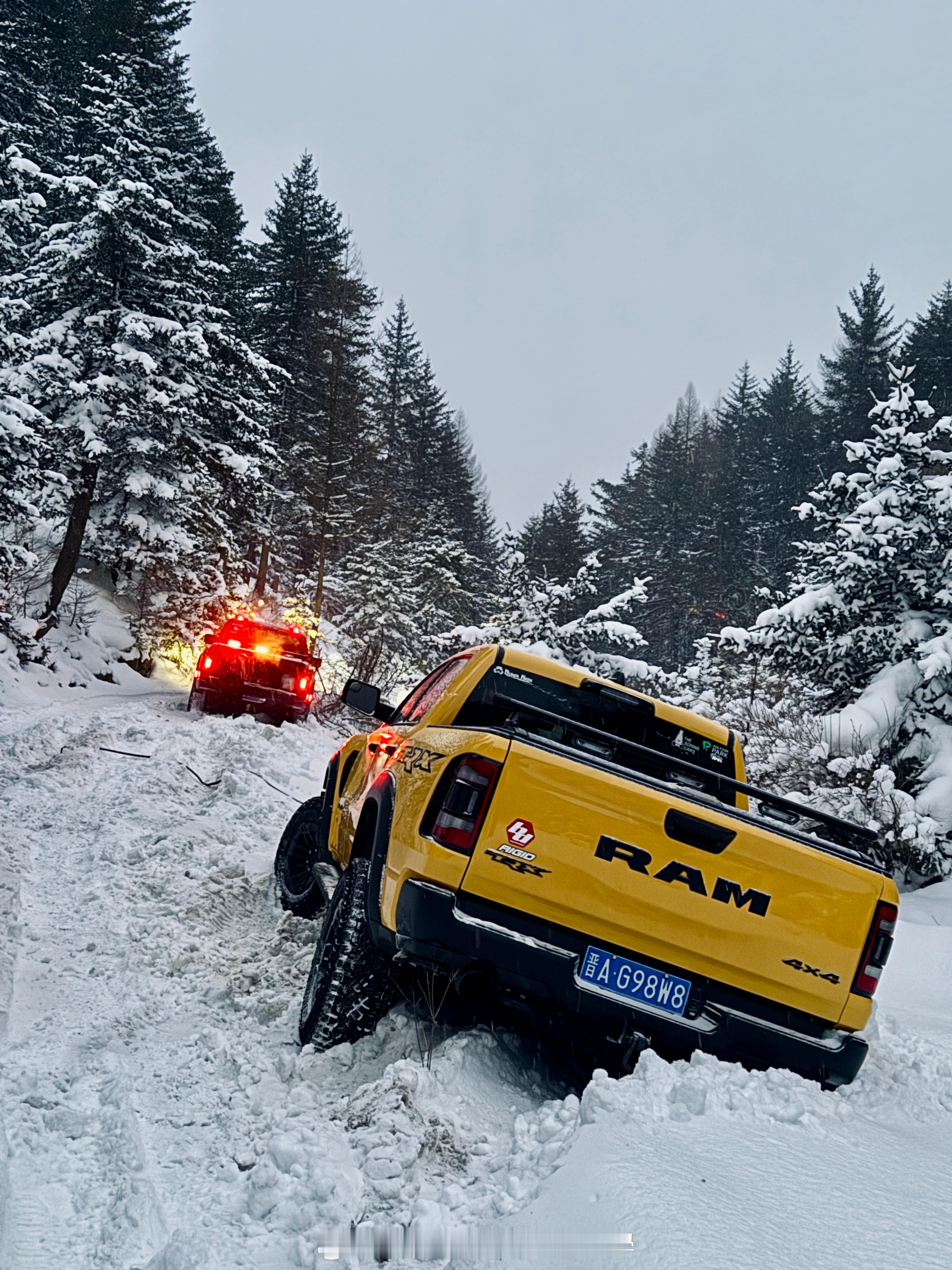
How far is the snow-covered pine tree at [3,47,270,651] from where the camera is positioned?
62.1 feet

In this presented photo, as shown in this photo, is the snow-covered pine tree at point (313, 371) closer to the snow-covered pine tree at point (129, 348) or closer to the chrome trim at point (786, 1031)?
the snow-covered pine tree at point (129, 348)

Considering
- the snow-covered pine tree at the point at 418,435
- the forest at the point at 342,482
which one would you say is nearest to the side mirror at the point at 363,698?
the forest at the point at 342,482

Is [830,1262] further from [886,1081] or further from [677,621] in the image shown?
[677,621]

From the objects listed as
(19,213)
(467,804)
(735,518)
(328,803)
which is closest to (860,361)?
(735,518)

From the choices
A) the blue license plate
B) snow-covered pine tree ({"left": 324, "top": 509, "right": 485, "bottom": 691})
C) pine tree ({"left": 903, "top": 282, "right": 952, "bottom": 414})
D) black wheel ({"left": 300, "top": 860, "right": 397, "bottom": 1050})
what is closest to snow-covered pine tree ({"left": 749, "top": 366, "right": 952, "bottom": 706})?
the blue license plate

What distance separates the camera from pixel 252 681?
1563cm

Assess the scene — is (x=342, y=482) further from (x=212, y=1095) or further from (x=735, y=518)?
(x=212, y=1095)

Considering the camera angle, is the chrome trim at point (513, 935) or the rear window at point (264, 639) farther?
the rear window at point (264, 639)

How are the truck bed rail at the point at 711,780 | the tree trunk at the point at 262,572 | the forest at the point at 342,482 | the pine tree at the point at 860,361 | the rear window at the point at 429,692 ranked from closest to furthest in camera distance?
the truck bed rail at the point at 711,780, the rear window at the point at 429,692, the forest at the point at 342,482, the tree trunk at the point at 262,572, the pine tree at the point at 860,361

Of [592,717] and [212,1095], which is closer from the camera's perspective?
[212,1095]

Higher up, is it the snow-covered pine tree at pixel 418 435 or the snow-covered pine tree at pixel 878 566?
the snow-covered pine tree at pixel 418 435

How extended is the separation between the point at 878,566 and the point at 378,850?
26.4 feet

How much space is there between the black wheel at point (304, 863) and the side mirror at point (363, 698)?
2.39ft

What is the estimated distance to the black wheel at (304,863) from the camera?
5.83 m
